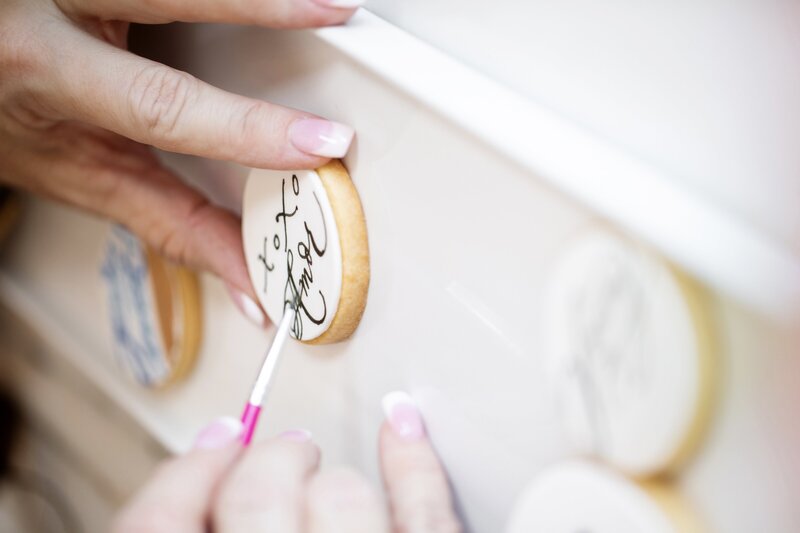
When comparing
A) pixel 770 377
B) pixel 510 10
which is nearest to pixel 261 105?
pixel 510 10

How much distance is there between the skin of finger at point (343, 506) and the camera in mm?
365

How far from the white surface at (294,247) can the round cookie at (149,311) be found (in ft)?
0.58

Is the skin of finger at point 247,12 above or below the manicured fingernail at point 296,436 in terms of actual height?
above

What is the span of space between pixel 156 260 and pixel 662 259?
1.72ft

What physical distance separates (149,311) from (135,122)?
30cm

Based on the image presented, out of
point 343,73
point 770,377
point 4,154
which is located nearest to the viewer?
point 770,377

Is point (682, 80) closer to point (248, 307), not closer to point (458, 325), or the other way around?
point (458, 325)

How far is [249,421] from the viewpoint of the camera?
0.45 m

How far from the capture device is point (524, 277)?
13.4 inches

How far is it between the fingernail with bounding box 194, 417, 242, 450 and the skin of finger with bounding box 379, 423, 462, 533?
9 cm

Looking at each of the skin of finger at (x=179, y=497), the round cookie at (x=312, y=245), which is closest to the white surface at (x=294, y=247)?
the round cookie at (x=312, y=245)

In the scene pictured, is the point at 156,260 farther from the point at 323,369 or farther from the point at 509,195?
the point at 509,195

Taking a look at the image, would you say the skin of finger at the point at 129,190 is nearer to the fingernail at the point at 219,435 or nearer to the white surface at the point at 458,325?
the white surface at the point at 458,325

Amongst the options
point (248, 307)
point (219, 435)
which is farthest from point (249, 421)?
point (248, 307)
